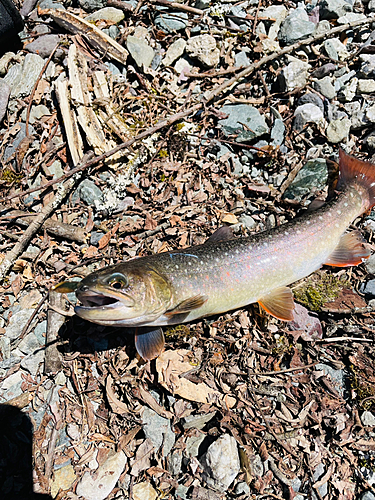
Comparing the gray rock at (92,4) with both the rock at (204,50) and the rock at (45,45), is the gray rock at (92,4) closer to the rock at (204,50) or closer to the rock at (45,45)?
the rock at (45,45)

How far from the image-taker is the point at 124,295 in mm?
3992

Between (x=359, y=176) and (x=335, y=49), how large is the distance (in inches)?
83.6

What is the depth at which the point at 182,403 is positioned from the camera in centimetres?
454

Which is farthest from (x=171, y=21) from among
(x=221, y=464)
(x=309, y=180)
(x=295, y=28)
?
(x=221, y=464)

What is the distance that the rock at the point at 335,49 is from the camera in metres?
5.69

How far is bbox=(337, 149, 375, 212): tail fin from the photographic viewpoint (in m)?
5.14

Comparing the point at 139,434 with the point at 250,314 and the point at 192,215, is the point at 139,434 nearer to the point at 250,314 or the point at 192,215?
the point at 250,314

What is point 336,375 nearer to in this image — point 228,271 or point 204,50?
point 228,271

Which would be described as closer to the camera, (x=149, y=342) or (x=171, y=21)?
(x=149, y=342)

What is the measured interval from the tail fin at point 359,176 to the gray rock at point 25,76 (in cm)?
460

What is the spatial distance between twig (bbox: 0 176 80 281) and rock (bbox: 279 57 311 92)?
3.36m

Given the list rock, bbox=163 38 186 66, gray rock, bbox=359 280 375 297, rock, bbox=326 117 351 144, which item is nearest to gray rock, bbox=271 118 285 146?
rock, bbox=326 117 351 144

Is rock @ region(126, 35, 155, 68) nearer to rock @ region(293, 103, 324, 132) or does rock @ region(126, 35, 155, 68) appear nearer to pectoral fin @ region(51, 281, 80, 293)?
rock @ region(293, 103, 324, 132)

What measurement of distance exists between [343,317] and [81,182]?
4053 millimetres
